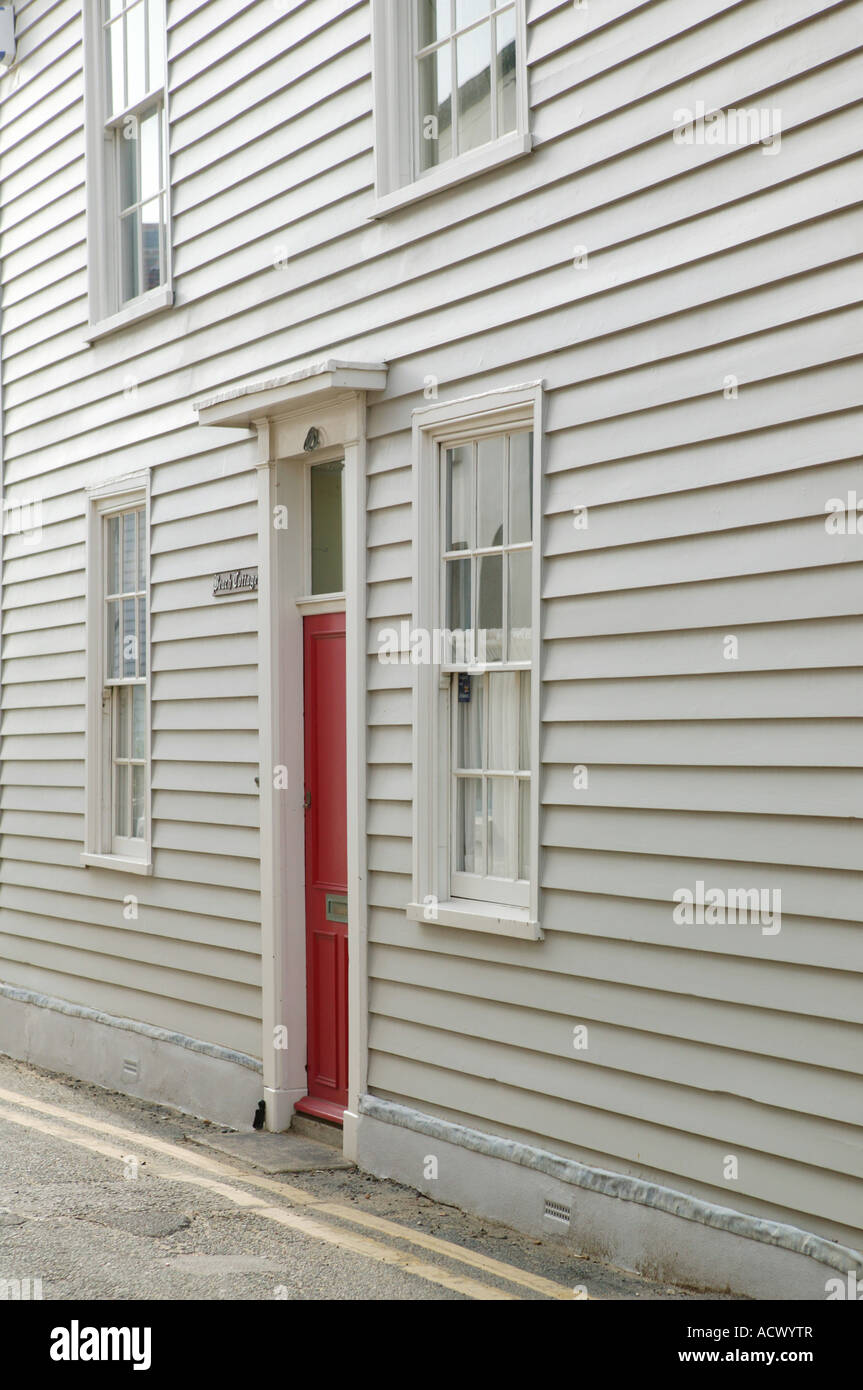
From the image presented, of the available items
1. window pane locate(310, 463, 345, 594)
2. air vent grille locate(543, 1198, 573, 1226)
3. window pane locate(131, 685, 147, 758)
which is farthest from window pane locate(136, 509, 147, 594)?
air vent grille locate(543, 1198, 573, 1226)

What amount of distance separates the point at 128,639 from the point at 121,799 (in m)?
1.04

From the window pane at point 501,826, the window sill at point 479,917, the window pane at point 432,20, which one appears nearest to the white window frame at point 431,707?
the window sill at point 479,917

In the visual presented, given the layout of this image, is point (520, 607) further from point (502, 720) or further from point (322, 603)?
point (322, 603)

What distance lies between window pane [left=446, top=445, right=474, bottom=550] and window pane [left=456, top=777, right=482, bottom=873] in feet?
3.44

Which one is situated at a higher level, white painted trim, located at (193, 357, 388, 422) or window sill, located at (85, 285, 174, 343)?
window sill, located at (85, 285, 174, 343)

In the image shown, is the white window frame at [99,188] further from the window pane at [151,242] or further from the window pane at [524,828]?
the window pane at [524,828]

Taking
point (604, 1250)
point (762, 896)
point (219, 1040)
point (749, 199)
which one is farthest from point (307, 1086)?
point (749, 199)

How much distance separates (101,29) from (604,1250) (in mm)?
7993

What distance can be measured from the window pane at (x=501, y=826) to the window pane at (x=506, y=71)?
9.18 ft

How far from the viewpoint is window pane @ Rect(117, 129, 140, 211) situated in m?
9.62

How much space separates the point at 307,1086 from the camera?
7.98m

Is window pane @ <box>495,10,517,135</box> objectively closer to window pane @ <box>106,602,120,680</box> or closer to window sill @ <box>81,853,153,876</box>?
window pane @ <box>106,602,120,680</box>

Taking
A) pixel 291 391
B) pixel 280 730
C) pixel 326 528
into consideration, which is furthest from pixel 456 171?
pixel 280 730

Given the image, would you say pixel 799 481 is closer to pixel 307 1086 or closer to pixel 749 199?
pixel 749 199
